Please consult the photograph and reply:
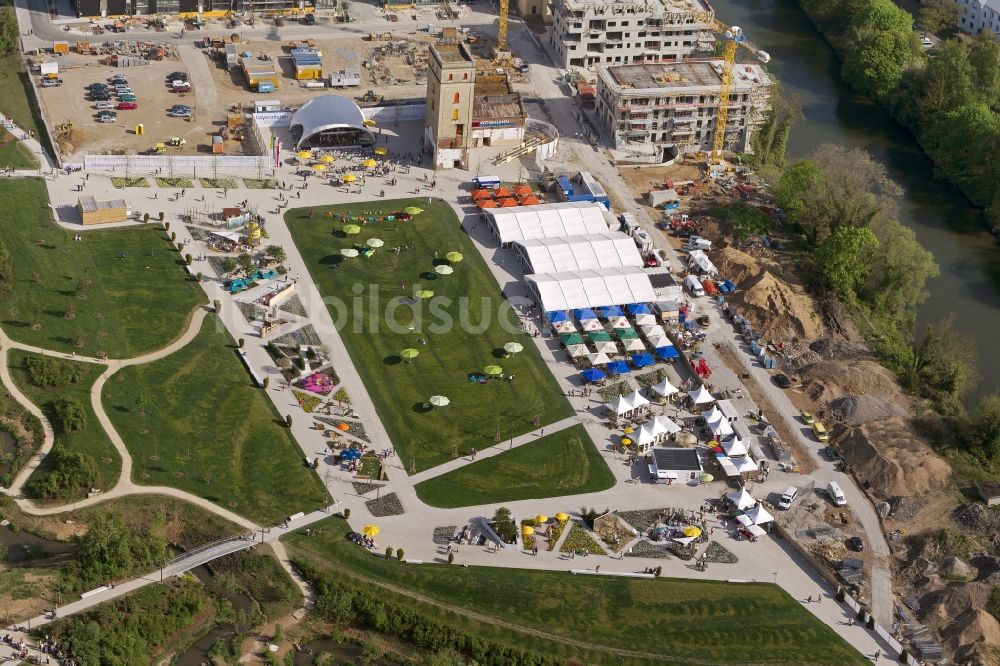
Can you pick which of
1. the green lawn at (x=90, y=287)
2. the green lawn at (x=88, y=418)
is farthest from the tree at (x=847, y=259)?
the green lawn at (x=88, y=418)

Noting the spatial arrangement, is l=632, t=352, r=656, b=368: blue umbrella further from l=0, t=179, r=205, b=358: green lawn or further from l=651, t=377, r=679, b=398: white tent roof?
l=0, t=179, r=205, b=358: green lawn

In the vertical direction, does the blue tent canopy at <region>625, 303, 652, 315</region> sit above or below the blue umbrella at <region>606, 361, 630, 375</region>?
above

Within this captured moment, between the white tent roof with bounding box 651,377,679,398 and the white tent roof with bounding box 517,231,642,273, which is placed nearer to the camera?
the white tent roof with bounding box 651,377,679,398

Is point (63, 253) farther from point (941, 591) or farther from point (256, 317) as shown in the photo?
point (941, 591)

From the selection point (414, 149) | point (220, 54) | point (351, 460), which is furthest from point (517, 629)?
point (220, 54)

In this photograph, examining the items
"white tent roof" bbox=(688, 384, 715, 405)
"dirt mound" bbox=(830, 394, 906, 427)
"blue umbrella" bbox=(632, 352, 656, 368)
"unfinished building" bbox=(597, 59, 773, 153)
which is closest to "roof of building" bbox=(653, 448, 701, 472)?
"white tent roof" bbox=(688, 384, 715, 405)

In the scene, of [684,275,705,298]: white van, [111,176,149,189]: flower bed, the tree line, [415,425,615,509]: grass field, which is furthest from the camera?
the tree line

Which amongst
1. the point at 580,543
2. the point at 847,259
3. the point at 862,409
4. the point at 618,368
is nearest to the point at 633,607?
the point at 580,543
